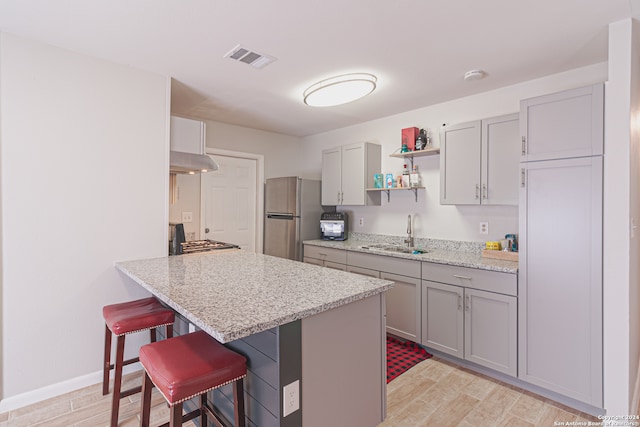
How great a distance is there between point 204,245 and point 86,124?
1.34 metres

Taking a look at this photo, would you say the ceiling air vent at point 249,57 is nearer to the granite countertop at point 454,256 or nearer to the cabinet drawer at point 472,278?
the granite countertop at point 454,256

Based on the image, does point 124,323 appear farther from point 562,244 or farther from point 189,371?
point 562,244

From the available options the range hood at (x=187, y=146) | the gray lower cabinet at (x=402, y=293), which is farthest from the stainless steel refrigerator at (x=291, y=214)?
the range hood at (x=187, y=146)

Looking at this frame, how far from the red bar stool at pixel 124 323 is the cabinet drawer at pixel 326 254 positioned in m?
1.91

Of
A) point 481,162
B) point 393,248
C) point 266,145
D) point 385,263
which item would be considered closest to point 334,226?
point 393,248

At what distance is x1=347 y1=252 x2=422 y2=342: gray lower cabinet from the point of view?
9.68 feet

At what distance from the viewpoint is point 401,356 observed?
2887 mm

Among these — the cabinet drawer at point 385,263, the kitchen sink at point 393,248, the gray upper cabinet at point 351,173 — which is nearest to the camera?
the cabinet drawer at point 385,263

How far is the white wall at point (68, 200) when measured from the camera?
208 cm

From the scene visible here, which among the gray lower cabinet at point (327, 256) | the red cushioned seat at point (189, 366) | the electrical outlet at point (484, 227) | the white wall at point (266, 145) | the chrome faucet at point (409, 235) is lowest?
the red cushioned seat at point (189, 366)

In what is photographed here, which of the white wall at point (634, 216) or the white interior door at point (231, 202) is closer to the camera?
the white wall at point (634, 216)

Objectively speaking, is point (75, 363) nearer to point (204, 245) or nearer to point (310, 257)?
point (204, 245)

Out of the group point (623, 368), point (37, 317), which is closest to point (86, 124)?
point (37, 317)

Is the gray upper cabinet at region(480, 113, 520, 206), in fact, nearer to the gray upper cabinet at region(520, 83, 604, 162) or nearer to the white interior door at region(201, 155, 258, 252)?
the gray upper cabinet at region(520, 83, 604, 162)
